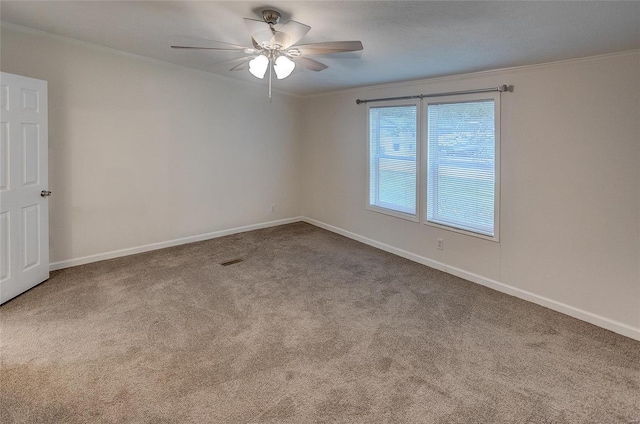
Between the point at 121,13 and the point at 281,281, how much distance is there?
2.74 m

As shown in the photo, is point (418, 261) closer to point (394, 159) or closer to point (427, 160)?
point (427, 160)

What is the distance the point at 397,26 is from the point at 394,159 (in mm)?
2352

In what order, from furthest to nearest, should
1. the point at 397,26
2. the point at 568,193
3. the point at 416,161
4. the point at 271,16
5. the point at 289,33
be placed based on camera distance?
the point at 416,161 < the point at 568,193 < the point at 397,26 < the point at 271,16 < the point at 289,33

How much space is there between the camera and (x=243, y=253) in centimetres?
465

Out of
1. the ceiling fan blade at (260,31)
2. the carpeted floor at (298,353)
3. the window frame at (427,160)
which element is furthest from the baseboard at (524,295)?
the ceiling fan blade at (260,31)

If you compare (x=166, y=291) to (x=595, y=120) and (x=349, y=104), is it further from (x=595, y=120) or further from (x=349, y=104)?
(x=595, y=120)

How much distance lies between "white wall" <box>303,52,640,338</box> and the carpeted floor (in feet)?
0.89

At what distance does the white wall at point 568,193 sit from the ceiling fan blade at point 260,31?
234 centimetres

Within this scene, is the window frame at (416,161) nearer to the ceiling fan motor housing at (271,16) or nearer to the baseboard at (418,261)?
the baseboard at (418,261)

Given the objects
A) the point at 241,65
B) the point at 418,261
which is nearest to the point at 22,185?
the point at 241,65

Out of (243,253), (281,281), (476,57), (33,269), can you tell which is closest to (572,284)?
(476,57)

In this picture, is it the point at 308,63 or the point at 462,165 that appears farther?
the point at 462,165

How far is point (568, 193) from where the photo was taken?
3080mm

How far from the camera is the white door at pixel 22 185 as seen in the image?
302 centimetres
